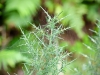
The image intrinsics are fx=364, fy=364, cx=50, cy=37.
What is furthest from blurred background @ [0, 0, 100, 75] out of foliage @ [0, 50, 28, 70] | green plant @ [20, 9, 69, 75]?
green plant @ [20, 9, 69, 75]

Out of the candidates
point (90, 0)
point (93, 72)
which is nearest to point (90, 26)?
point (90, 0)

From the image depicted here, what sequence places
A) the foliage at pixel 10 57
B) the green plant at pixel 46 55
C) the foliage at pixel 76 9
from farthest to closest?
1. the foliage at pixel 76 9
2. the foliage at pixel 10 57
3. the green plant at pixel 46 55

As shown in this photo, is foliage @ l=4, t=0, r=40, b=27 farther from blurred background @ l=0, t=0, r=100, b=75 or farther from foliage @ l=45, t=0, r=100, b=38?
foliage @ l=45, t=0, r=100, b=38

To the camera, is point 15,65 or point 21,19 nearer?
point 21,19

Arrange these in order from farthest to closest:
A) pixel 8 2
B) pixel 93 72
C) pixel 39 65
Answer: pixel 8 2
pixel 93 72
pixel 39 65

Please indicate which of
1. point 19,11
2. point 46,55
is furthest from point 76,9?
point 46,55

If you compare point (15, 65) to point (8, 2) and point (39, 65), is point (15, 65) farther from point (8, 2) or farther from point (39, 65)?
point (39, 65)

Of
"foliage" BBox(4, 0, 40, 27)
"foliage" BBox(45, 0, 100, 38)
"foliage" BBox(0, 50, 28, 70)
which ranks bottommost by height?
"foliage" BBox(0, 50, 28, 70)

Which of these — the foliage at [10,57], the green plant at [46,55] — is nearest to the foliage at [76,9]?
the foliage at [10,57]

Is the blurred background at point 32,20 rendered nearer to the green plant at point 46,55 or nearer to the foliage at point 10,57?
the foliage at point 10,57
